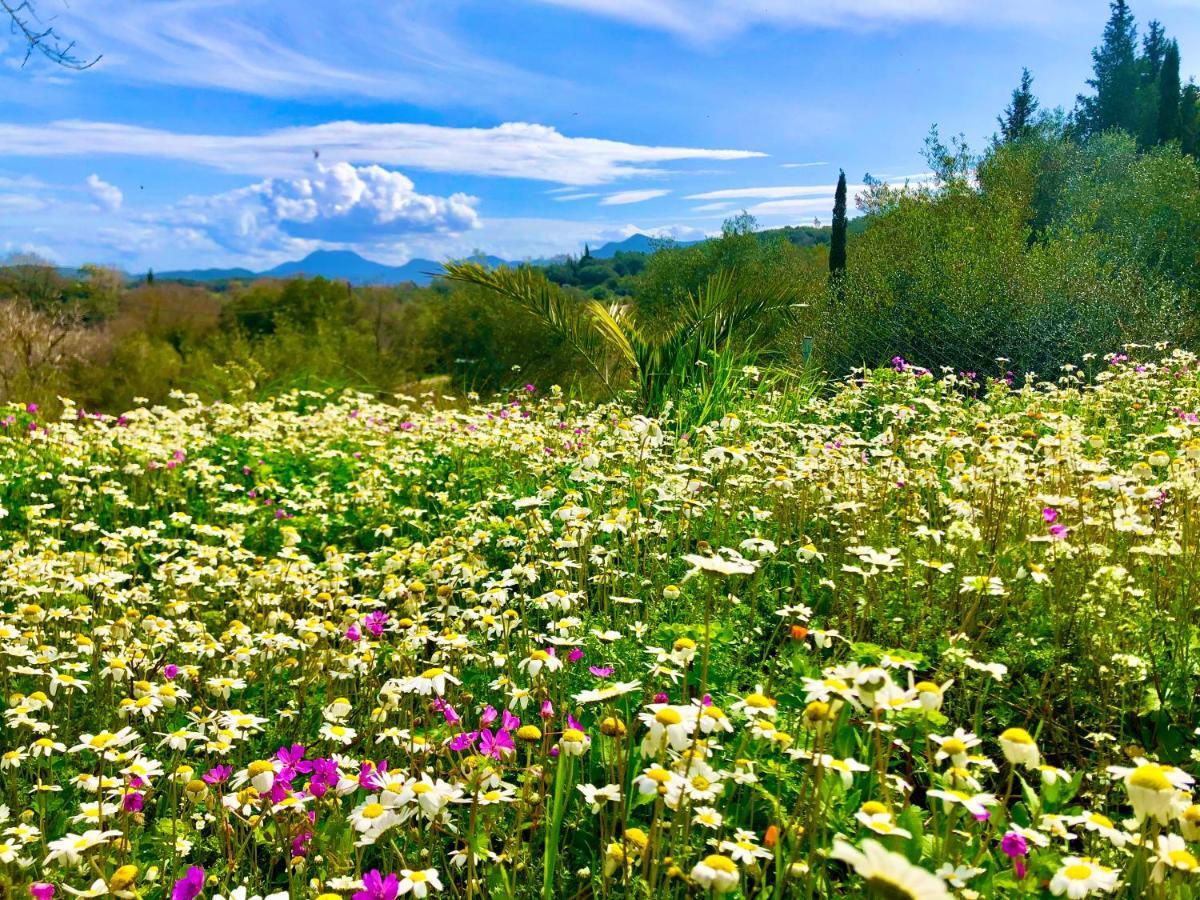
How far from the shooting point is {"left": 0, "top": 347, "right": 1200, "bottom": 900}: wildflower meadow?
6.40 ft

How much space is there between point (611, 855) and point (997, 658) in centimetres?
199

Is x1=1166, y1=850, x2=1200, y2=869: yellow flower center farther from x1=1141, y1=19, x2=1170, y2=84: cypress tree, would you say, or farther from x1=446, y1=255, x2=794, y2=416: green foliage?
x1=1141, y1=19, x2=1170, y2=84: cypress tree

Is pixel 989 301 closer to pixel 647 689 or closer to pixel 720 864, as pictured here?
pixel 647 689

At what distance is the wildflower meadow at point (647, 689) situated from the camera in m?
1.95

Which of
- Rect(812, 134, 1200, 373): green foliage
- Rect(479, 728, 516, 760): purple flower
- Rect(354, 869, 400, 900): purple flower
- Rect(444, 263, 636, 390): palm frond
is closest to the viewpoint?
Rect(354, 869, 400, 900): purple flower

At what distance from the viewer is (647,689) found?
2875 millimetres

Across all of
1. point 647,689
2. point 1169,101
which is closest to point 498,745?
point 647,689

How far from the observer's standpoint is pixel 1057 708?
3.31m

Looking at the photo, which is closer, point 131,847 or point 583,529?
point 131,847

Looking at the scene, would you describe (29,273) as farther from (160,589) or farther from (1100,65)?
(1100,65)

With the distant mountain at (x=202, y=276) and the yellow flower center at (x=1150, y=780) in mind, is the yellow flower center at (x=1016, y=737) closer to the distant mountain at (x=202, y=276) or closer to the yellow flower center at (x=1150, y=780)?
the yellow flower center at (x=1150, y=780)

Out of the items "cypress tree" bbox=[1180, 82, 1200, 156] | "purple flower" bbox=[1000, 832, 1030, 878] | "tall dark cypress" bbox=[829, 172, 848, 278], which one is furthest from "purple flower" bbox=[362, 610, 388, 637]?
"cypress tree" bbox=[1180, 82, 1200, 156]

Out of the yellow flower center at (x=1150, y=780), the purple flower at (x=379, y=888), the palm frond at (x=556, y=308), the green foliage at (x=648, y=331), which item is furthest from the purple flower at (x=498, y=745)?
the palm frond at (x=556, y=308)

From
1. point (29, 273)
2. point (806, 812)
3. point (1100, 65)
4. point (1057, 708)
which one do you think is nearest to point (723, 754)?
point (806, 812)
